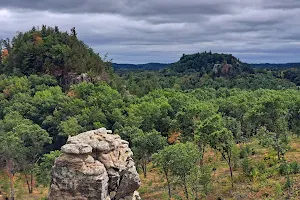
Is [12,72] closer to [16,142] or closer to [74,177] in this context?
[16,142]

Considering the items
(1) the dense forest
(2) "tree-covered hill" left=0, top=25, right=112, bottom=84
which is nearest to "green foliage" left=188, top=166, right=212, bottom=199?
(1) the dense forest

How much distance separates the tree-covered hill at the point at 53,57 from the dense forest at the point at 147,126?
245mm

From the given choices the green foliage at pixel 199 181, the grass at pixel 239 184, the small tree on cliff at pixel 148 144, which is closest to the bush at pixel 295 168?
the grass at pixel 239 184

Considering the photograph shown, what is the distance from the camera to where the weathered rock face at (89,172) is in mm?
23628

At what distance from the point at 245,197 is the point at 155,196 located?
435 inches

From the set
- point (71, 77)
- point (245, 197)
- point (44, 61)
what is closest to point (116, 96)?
point (71, 77)

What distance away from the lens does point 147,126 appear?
65.9 meters

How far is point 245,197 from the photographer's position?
39781mm

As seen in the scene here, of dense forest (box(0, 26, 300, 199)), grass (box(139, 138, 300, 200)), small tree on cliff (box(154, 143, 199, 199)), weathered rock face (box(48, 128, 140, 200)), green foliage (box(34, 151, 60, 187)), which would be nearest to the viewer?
weathered rock face (box(48, 128, 140, 200))

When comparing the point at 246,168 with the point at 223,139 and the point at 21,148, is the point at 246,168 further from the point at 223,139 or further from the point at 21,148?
the point at 21,148

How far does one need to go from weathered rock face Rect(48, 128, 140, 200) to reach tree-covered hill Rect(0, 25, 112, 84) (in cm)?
6014

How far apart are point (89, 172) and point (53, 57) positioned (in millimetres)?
65835

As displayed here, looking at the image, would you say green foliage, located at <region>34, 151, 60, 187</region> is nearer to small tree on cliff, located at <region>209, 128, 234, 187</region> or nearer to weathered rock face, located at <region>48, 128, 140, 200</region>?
small tree on cliff, located at <region>209, 128, 234, 187</region>

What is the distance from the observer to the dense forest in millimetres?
41531
